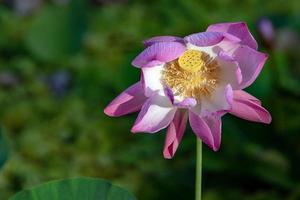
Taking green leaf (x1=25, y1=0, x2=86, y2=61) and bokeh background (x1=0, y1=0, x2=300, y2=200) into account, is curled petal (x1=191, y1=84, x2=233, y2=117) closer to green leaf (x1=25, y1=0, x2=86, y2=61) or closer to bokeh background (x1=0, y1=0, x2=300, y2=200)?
bokeh background (x1=0, y1=0, x2=300, y2=200)

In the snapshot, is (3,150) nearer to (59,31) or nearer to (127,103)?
(127,103)

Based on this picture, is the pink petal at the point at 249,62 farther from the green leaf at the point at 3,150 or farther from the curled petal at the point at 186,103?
the green leaf at the point at 3,150

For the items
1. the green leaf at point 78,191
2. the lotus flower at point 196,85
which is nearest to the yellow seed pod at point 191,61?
the lotus flower at point 196,85

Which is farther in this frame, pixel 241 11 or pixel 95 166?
pixel 241 11

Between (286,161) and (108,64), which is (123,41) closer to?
(108,64)

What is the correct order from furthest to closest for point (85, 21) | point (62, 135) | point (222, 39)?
point (85, 21) → point (62, 135) → point (222, 39)

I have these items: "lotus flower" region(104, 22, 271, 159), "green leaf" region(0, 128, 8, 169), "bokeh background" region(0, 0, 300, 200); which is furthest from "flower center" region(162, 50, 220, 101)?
"bokeh background" region(0, 0, 300, 200)

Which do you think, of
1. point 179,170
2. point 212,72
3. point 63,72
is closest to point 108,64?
point 63,72
